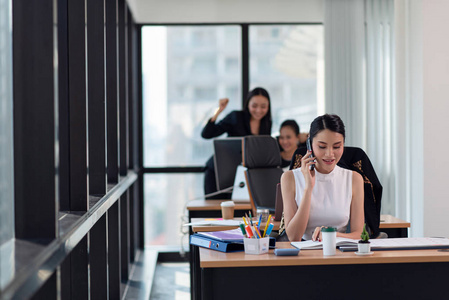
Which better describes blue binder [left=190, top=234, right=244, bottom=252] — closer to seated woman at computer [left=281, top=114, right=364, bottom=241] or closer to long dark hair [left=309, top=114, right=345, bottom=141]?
seated woman at computer [left=281, top=114, right=364, bottom=241]

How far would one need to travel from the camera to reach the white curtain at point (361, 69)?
673cm

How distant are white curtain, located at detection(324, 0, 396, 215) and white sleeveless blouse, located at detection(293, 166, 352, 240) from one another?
3577mm

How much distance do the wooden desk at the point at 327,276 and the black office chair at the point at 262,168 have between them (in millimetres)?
1872

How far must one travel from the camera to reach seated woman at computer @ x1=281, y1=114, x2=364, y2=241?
3152 mm

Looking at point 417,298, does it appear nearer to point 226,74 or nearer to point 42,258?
point 42,258

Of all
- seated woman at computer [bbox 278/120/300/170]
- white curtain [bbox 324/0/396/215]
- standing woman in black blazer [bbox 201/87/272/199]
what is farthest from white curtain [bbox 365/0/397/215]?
standing woman in black blazer [bbox 201/87/272/199]

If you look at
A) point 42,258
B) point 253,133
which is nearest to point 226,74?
point 253,133

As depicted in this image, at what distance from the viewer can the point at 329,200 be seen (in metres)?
3.25

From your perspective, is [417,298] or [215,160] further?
[215,160]

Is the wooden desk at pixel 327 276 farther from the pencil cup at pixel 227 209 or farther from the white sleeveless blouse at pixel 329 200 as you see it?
the pencil cup at pixel 227 209

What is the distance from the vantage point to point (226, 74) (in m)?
6.94

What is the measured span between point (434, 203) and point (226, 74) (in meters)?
2.71

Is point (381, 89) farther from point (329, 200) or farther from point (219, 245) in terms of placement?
point (219, 245)

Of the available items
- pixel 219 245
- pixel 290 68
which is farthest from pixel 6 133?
pixel 290 68
